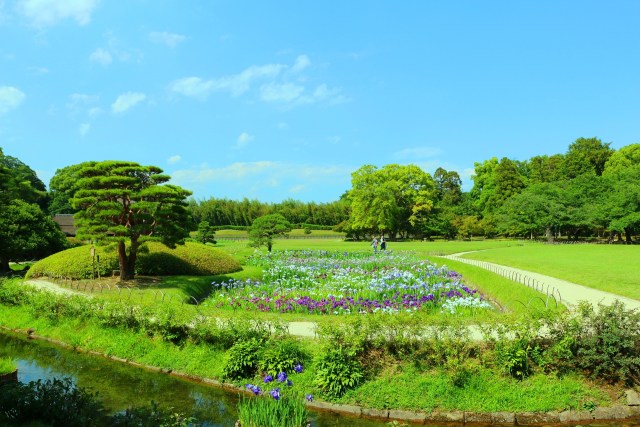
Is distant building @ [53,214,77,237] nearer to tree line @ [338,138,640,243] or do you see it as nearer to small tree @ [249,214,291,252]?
small tree @ [249,214,291,252]

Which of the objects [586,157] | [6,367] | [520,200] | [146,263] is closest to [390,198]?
[520,200]

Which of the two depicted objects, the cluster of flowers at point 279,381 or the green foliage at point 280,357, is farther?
the green foliage at point 280,357

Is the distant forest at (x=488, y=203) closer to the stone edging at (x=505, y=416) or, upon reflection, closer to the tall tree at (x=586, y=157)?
the tall tree at (x=586, y=157)

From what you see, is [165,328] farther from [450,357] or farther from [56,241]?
[56,241]

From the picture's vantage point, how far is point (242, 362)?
26.7ft

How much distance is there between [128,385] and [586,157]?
70.7 meters

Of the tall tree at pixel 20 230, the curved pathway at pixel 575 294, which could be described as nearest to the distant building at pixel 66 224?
the tall tree at pixel 20 230

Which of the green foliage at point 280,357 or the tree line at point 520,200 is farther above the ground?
the tree line at point 520,200

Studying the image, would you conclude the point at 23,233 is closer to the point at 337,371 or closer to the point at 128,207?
the point at 128,207

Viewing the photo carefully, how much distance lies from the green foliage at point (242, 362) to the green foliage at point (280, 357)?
6.4 inches

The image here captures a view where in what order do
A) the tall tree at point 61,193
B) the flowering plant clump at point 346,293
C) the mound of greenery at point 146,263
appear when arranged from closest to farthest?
the flowering plant clump at point 346,293 → the mound of greenery at point 146,263 → the tall tree at point 61,193

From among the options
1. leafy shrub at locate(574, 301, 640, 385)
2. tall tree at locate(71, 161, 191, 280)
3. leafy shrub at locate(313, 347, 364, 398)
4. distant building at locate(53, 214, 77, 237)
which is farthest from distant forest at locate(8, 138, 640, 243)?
leafy shrub at locate(574, 301, 640, 385)

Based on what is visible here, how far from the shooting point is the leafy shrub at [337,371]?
24.5ft

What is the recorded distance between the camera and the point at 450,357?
25.2ft
